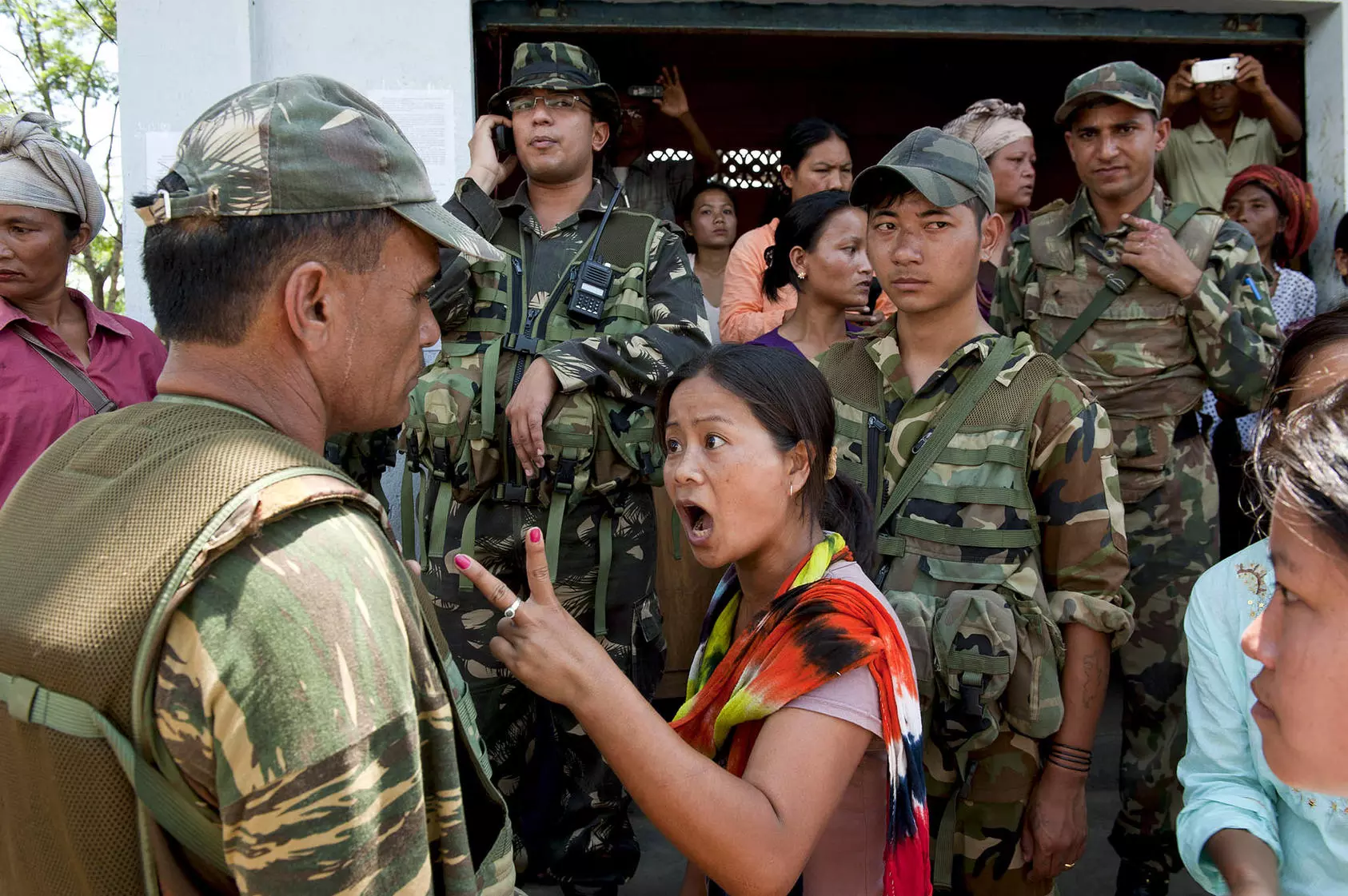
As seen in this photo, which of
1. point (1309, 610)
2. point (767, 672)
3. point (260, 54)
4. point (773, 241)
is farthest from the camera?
point (773, 241)

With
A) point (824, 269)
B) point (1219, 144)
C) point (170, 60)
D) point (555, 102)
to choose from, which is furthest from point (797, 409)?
point (1219, 144)

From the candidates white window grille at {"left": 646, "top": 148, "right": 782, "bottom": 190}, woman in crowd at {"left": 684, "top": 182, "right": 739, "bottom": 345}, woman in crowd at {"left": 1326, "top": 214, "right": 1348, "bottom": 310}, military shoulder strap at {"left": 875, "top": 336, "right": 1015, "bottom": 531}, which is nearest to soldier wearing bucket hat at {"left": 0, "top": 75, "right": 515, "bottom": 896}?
military shoulder strap at {"left": 875, "top": 336, "right": 1015, "bottom": 531}

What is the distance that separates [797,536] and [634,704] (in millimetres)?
607

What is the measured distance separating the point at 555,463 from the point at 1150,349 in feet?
6.46

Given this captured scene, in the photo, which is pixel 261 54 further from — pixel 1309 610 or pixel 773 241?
pixel 1309 610

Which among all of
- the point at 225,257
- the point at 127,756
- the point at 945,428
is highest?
the point at 225,257

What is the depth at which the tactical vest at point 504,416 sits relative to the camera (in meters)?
3.28

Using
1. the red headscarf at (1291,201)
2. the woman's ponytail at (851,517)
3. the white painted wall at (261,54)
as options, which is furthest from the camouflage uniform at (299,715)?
the red headscarf at (1291,201)

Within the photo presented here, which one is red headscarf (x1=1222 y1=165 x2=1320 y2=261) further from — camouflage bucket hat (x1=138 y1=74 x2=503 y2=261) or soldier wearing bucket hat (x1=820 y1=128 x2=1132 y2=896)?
camouflage bucket hat (x1=138 y1=74 x2=503 y2=261)

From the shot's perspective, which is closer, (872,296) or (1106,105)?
(1106,105)

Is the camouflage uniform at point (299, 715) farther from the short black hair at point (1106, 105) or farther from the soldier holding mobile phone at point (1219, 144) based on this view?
the soldier holding mobile phone at point (1219, 144)

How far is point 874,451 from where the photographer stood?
274 centimetres

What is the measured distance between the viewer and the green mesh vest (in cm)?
108

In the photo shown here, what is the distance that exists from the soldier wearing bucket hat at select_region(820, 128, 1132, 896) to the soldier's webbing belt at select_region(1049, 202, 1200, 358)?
1.03 meters
